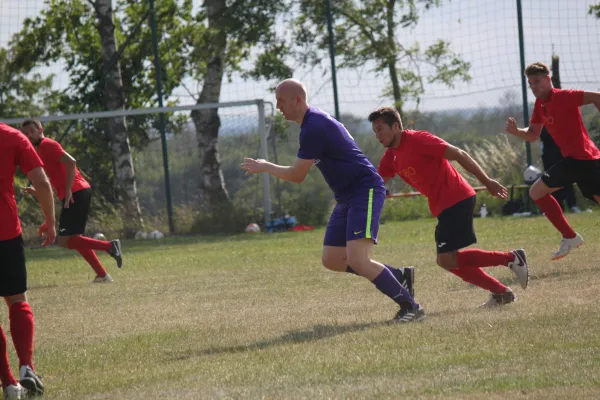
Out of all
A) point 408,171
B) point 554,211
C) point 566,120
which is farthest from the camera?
point 554,211

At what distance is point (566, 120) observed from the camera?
396 inches

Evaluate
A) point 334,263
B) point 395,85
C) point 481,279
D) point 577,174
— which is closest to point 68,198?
point 334,263

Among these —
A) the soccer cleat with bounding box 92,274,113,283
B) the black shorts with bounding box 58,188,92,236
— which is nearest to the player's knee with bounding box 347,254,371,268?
the soccer cleat with bounding box 92,274,113,283

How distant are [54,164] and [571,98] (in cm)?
588

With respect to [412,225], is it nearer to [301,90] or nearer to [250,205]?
[250,205]

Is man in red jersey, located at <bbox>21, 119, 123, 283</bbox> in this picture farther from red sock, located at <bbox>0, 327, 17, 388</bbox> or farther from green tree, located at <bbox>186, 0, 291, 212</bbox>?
green tree, located at <bbox>186, 0, 291, 212</bbox>

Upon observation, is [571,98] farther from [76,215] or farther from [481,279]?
[76,215]

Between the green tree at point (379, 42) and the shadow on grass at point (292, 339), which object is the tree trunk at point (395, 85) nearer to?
the green tree at point (379, 42)

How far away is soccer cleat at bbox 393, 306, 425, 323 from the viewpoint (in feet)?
25.4

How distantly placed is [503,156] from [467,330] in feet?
49.9

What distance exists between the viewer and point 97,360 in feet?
23.4

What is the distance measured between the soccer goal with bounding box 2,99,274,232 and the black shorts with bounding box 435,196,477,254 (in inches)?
507

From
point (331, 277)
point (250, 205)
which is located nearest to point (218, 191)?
point (250, 205)

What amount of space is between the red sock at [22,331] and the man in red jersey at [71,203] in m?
5.71
